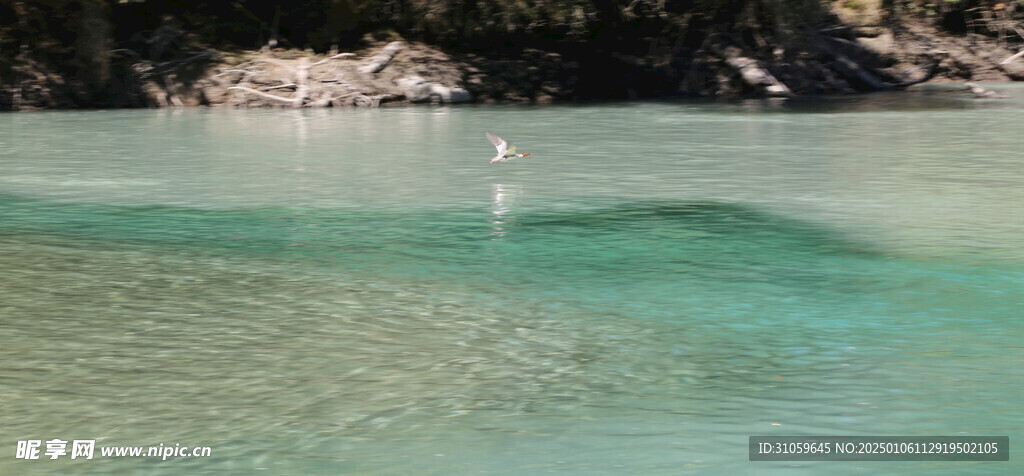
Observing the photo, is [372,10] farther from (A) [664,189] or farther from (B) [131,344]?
(B) [131,344]

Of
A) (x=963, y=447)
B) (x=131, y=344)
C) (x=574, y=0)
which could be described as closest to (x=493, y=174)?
(x=131, y=344)

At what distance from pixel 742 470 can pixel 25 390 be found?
3.68 m

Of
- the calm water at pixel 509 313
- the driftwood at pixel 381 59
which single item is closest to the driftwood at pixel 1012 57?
the driftwood at pixel 381 59

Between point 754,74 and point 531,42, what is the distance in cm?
681

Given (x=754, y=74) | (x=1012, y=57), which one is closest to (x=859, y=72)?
(x=754, y=74)

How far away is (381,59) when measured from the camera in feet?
114

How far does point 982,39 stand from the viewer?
41688 mm

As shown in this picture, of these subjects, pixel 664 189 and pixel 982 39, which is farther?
pixel 982 39

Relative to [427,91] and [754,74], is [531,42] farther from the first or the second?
[754,74]

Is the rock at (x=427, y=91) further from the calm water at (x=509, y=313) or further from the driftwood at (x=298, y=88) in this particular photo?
the calm water at (x=509, y=313)

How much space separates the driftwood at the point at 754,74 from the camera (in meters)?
35.4

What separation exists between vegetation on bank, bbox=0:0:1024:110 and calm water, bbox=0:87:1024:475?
54.3 ft

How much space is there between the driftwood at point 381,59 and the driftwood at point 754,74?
9408mm

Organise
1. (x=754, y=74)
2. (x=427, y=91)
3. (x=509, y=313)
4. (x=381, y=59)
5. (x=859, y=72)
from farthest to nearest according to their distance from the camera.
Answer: (x=859, y=72) → (x=754, y=74) → (x=381, y=59) → (x=427, y=91) → (x=509, y=313)
